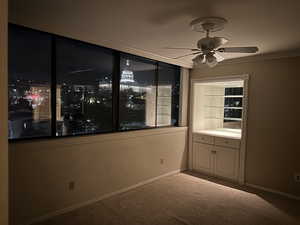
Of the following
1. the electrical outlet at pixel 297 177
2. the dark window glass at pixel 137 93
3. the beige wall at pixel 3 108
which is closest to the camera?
the beige wall at pixel 3 108

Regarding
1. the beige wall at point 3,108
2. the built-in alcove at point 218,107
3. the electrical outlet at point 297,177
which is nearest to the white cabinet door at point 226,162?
the built-in alcove at point 218,107

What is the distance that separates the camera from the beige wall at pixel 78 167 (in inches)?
90.0

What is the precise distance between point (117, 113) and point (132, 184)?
4.13ft

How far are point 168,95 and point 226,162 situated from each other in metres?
1.81

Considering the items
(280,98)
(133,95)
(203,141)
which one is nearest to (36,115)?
(133,95)

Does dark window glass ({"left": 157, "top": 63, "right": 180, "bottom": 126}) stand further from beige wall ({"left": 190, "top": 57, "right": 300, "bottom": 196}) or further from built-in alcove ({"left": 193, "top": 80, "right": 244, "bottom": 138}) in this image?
beige wall ({"left": 190, "top": 57, "right": 300, "bottom": 196})

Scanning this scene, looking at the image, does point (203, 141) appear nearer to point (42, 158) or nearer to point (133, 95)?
point (133, 95)

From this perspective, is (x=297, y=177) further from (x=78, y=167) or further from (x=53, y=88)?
(x=53, y=88)

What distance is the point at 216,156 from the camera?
4102 mm

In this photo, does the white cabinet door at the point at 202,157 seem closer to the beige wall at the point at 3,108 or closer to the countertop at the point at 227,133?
the countertop at the point at 227,133

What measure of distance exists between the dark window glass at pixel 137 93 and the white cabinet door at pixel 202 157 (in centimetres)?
121

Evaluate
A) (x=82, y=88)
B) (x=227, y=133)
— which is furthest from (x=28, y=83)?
(x=227, y=133)

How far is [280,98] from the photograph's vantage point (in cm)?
333

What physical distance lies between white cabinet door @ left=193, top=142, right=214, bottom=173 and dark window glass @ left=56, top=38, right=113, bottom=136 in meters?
2.15
